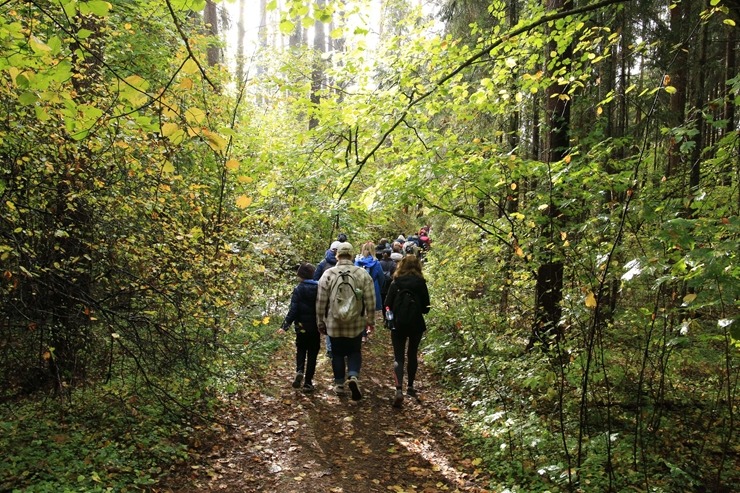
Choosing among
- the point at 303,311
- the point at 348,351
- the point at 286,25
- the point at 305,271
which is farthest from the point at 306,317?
the point at 286,25

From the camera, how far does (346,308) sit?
21.7 ft

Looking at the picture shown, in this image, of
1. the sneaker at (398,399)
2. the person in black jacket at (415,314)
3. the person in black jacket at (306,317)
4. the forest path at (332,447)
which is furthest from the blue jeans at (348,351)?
the sneaker at (398,399)

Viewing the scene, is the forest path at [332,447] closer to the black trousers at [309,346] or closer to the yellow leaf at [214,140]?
the black trousers at [309,346]

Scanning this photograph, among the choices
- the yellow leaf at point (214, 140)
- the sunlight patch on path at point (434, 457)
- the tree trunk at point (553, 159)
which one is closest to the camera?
the yellow leaf at point (214, 140)

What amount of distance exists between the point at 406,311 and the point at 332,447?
2.21 m

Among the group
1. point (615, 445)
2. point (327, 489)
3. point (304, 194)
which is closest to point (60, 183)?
point (327, 489)

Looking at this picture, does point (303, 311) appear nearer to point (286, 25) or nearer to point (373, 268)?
point (373, 268)

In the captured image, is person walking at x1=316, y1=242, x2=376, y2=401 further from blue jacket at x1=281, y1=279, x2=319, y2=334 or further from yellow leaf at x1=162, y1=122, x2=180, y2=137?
yellow leaf at x1=162, y1=122, x2=180, y2=137

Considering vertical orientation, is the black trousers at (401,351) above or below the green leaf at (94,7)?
below

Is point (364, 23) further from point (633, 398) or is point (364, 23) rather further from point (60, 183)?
point (633, 398)

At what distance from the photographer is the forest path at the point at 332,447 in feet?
15.1

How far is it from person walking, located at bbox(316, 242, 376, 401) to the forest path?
26.0 inches

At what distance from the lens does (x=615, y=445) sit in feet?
15.3

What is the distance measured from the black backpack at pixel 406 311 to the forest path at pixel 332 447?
1.25 meters
